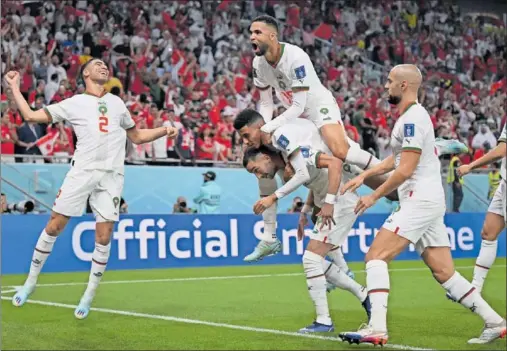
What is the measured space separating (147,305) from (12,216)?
5.14 meters

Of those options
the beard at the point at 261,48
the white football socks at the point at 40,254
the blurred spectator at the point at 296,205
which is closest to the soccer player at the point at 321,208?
the beard at the point at 261,48

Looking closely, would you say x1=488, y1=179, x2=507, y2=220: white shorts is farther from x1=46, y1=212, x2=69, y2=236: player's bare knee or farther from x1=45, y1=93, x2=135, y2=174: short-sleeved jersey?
x1=46, y1=212, x2=69, y2=236: player's bare knee

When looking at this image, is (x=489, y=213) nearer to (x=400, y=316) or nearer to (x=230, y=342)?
(x=400, y=316)

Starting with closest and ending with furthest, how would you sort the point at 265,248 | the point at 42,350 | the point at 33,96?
the point at 42,350, the point at 265,248, the point at 33,96

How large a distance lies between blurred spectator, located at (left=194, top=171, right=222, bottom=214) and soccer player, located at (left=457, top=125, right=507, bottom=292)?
915 cm

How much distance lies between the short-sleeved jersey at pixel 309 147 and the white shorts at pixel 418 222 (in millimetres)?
1350

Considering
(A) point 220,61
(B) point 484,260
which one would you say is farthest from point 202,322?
(A) point 220,61

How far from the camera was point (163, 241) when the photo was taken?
1738cm

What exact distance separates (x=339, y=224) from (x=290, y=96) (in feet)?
5.76

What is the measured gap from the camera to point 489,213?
33.9 feet

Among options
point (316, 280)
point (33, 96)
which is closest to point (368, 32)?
point (33, 96)

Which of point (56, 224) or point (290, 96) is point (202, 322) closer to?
point (56, 224)

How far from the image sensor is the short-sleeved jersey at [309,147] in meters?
9.06

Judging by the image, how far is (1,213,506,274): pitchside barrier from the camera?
16.2 meters
